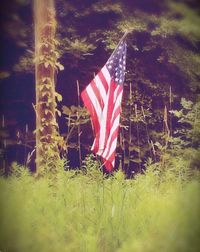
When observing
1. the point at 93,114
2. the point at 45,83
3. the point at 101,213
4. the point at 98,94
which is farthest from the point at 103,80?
the point at 101,213

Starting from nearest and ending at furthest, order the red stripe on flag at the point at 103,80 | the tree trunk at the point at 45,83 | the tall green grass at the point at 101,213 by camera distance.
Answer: the tall green grass at the point at 101,213 → the red stripe on flag at the point at 103,80 → the tree trunk at the point at 45,83

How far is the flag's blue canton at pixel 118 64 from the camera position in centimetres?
449

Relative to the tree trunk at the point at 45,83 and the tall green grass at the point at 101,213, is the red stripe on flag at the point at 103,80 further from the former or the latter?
the tall green grass at the point at 101,213

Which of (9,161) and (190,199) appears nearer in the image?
(190,199)

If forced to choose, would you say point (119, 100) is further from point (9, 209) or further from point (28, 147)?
point (9, 209)

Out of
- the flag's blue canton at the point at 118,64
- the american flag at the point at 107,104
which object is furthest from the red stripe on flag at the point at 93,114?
the flag's blue canton at the point at 118,64

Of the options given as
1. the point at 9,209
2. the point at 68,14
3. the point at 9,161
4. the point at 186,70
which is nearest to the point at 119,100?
the point at 186,70

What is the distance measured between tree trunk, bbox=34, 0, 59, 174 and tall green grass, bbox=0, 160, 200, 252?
30cm

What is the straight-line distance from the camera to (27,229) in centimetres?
454

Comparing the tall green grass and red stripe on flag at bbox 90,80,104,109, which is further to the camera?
red stripe on flag at bbox 90,80,104,109

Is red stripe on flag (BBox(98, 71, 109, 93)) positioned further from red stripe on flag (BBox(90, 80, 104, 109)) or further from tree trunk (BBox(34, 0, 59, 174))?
tree trunk (BBox(34, 0, 59, 174))

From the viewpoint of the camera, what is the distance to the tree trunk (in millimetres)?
4594

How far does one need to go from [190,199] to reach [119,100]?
4.05ft

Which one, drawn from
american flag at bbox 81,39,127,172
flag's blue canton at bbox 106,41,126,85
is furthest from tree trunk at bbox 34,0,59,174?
flag's blue canton at bbox 106,41,126,85
